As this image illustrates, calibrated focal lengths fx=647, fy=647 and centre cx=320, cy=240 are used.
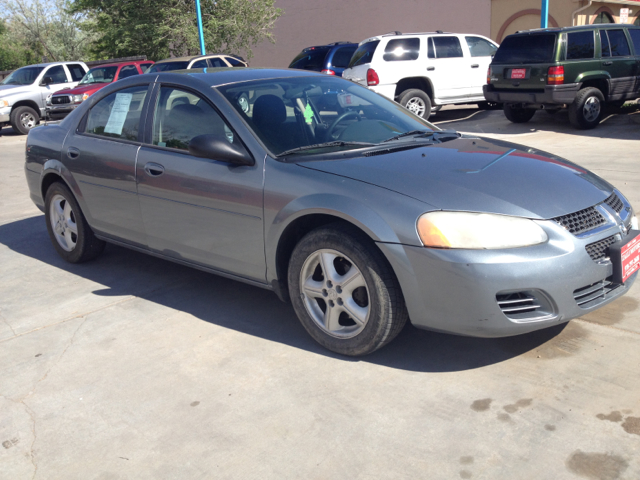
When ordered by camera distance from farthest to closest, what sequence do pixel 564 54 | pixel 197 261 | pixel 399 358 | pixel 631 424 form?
pixel 564 54 → pixel 197 261 → pixel 399 358 → pixel 631 424

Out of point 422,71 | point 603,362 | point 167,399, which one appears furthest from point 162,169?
point 422,71

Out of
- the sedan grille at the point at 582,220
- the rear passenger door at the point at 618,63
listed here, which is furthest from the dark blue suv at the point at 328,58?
the sedan grille at the point at 582,220

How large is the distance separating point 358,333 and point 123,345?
4.92 feet

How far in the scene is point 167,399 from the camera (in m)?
3.29

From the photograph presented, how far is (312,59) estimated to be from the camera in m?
16.6

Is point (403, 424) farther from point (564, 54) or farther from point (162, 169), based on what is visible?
point (564, 54)

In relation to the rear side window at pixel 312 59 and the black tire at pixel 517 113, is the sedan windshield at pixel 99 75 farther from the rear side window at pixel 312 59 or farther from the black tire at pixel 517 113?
the black tire at pixel 517 113

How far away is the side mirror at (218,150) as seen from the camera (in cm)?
377

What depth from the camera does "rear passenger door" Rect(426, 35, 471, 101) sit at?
13742 millimetres

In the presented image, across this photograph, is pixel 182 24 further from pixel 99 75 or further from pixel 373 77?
pixel 373 77

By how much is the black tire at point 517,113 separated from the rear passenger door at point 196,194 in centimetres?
1003

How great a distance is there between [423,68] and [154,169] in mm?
10281

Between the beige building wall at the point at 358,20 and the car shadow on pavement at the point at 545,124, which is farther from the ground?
the beige building wall at the point at 358,20

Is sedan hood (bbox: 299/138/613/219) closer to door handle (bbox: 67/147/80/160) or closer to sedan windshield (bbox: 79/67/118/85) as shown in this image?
door handle (bbox: 67/147/80/160)
